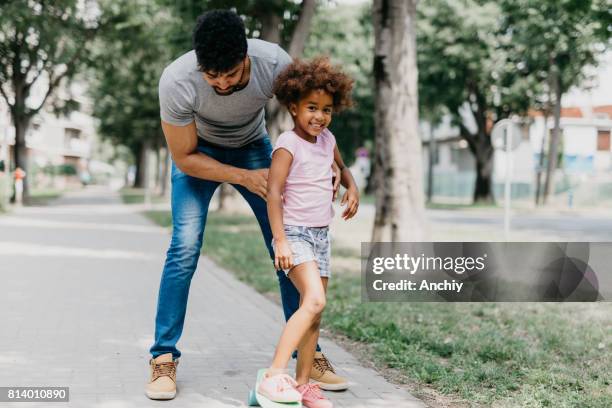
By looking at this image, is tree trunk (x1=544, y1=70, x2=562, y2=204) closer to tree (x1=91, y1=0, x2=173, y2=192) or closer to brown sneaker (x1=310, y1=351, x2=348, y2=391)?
tree (x1=91, y1=0, x2=173, y2=192)

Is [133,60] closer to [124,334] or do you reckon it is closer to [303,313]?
[124,334]

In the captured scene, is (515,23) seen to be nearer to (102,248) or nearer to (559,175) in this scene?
(559,175)

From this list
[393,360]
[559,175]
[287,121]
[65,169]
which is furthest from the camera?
[65,169]

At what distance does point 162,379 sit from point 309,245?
1.03 m

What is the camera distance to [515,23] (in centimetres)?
2961

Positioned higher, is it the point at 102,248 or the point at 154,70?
the point at 154,70

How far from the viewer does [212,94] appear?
12.3ft

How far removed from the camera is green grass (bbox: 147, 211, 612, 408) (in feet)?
13.9

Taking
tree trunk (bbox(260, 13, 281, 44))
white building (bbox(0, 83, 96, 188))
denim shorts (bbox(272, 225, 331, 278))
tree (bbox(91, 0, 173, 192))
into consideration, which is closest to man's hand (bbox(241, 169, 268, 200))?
denim shorts (bbox(272, 225, 331, 278))

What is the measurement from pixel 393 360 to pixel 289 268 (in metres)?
1.55

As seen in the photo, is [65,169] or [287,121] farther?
[65,169]

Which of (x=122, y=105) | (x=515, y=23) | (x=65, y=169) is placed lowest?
(x=65, y=169)

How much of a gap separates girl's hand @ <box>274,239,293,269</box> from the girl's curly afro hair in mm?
673

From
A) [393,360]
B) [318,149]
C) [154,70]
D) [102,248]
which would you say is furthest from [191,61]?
[154,70]
